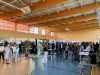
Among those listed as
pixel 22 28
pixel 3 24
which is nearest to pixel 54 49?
pixel 22 28

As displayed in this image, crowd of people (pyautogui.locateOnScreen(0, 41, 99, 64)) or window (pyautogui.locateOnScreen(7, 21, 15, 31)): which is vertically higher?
window (pyautogui.locateOnScreen(7, 21, 15, 31))

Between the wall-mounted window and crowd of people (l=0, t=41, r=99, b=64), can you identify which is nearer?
crowd of people (l=0, t=41, r=99, b=64)

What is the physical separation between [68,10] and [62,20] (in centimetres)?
469

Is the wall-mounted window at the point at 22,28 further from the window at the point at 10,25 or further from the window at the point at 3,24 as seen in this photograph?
the window at the point at 3,24

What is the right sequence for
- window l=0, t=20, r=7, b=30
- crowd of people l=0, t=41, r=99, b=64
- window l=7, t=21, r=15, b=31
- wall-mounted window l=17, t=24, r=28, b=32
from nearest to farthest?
crowd of people l=0, t=41, r=99, b=64, window l=0, t=20, r=7, b=30, window l=7, t=21, r=15, b=31, wall-mounted window l=17, t=24, r=28, b=32

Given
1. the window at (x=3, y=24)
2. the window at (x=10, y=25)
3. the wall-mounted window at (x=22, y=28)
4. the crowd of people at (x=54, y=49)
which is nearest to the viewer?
the crowd of people at (x=54, y=49)

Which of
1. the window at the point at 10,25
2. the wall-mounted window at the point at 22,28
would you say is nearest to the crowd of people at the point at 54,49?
the window at the point at 10,25

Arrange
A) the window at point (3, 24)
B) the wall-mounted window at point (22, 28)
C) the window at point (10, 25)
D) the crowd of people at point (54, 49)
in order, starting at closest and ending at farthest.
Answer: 1. the crowd of people at point (54, 49)
2. the window at point (3, 24)
3. the window at point (10, 25)
4. the wall-mounted window at point (22, 28)

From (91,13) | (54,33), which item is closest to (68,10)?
(91,13)

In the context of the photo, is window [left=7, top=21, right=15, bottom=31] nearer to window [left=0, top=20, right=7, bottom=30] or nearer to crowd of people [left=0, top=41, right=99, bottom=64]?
window [left=0, top=20, right=7, bottom=30]

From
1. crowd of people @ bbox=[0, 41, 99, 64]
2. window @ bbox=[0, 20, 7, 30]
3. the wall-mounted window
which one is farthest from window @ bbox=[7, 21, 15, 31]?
crowd of people @ bbox=[0, 41, 99, 64]

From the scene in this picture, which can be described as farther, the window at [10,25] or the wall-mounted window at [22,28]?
the wall-mounted window at [22,28]

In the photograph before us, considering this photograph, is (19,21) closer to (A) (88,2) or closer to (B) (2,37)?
(B) (2,37)

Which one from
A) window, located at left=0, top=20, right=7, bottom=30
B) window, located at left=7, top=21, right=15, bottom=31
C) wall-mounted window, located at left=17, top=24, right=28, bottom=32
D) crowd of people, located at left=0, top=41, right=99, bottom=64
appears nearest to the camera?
crowd of people, located at left=0, top=41, right=99, bottom=64
